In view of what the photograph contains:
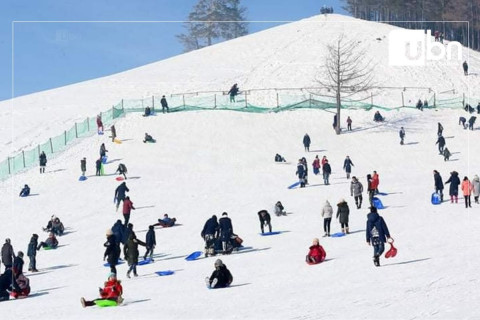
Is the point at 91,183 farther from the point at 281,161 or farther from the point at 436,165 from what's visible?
the point at 436,165

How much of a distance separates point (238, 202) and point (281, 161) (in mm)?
9562

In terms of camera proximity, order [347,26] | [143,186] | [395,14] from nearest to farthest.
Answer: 1. [143,186]
2. [347,26]
3. [395,14]

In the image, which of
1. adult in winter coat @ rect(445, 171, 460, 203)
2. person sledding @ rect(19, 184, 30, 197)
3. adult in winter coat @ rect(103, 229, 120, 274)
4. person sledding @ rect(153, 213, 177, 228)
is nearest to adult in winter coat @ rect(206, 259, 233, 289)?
adult in winter coat @ rect(103, 229, 120, 274)

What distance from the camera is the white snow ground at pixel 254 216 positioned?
16.0 meters

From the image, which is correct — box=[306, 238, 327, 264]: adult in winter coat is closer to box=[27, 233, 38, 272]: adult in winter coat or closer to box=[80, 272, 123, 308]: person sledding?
box=[80, 272, 123, 308]: person sledding

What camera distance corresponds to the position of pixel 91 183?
39719 millimetres

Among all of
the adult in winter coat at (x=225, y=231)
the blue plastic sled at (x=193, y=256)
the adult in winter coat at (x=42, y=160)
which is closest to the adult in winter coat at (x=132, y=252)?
the blue plastic sled at (x=193, y=256)

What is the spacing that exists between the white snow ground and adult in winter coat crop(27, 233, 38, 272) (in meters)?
0.74

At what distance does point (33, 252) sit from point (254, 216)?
9.63 metres

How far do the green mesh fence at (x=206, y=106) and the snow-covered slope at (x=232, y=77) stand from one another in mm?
3136

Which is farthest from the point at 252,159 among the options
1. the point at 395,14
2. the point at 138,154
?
the point at 395,14

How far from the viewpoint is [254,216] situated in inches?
1216

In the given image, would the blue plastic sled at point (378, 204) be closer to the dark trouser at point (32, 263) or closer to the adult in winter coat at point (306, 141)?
the dark trouser at point (32, 263)

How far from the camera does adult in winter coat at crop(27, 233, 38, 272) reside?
23.8 metres
